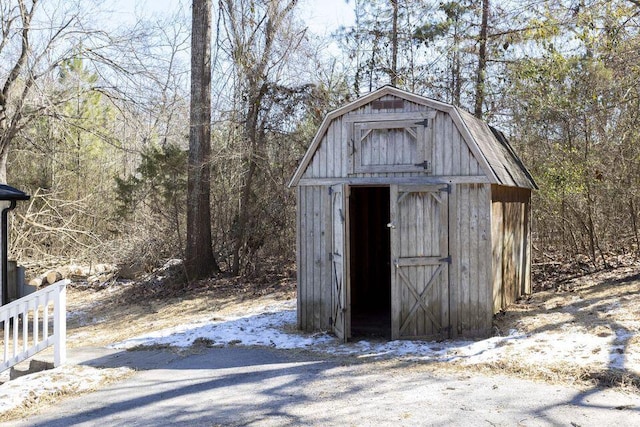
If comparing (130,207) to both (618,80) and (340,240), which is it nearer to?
(340,240)

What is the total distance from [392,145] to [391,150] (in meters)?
0.07

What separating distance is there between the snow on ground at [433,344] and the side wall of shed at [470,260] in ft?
1.07

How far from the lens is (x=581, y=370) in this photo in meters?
6.53

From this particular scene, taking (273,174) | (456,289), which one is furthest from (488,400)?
(273,174)

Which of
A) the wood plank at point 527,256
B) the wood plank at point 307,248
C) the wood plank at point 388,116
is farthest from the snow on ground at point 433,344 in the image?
the wood plank at point 527,256

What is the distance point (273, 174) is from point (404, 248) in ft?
20.7

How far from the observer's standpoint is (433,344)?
8.23m

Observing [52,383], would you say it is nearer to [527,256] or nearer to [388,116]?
[388,116]

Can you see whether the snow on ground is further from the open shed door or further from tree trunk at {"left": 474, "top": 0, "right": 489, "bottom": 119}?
tree trunk at {"left": 474, "top": 0, "right": 489, "bottom": 119}

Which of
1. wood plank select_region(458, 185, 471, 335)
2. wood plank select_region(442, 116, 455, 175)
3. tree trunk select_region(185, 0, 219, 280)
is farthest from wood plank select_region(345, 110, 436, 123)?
tree trunk select_region(185, 0, 219, 280)

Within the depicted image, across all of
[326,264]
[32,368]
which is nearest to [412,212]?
[326,264]

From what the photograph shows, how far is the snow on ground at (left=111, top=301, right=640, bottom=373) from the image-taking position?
7132mm

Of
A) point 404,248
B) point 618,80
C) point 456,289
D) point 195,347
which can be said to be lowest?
point 195,347

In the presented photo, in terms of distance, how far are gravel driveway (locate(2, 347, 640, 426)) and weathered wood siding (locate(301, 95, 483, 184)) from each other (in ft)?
9.21
